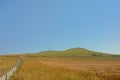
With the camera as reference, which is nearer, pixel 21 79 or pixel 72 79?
pixel 21 79

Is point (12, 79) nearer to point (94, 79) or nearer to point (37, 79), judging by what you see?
point (37, 79)

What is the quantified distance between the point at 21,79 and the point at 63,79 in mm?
4240

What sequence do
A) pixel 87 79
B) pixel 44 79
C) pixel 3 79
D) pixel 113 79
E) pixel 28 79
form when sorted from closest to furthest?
1. pixel 3 79
2. pixel 28 79
3. pixel 44 79
4. pixel 87 79
5. pixel 113 79

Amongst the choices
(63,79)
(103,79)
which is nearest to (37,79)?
(63,79)

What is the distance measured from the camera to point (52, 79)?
24.3 metres

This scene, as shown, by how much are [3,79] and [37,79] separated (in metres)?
3.63

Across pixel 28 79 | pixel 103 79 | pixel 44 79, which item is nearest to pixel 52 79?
pixel 44 79

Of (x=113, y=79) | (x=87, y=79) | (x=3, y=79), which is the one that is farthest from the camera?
(x=113, y=79)

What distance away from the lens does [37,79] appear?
910 inches

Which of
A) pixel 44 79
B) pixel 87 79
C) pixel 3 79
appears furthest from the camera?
pixel 87 79

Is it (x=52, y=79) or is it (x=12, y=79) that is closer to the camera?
(x=12, y=79)

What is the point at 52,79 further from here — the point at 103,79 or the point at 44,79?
the point at 103,79

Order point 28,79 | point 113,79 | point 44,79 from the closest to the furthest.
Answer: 1. point 28,79
2. point 44,79
3. point 113,79

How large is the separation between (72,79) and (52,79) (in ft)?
5.71
